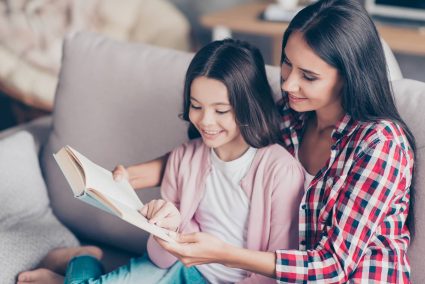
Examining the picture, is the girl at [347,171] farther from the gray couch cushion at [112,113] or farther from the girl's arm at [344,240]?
the gray couch cushion at [112,113]

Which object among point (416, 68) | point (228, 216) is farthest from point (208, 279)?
point (416, 68)

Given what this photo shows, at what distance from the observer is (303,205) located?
3.89ft

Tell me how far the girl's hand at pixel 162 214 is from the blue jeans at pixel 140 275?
0.16m

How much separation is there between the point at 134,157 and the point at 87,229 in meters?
0.27

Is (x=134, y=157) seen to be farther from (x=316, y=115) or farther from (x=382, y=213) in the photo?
(x=382, y=213)

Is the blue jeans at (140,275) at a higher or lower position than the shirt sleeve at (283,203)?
lower

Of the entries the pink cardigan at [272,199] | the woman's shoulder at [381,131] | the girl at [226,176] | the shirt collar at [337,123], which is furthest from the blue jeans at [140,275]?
the woman's shoulder at [381,131]

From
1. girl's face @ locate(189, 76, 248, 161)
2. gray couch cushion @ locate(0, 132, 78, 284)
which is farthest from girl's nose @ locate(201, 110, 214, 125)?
gray couch cushion @ locate(0, 132, 78, 284)

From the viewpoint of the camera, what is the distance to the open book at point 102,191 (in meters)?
1.00

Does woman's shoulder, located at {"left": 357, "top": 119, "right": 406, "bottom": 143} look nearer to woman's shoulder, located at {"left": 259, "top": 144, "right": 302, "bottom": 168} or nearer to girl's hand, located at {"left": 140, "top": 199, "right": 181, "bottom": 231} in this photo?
woman's shoulder, located at {"left": 259, "top": 144, "right": 302, "bottom": 168}

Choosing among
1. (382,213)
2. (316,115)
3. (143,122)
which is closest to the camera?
(382,213)

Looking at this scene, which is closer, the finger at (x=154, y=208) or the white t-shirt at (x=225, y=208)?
the finger at (x=154, y=208)

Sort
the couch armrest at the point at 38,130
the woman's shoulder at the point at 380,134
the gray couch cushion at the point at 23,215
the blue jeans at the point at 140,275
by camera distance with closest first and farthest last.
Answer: the woman's shoulder at the point at 380,134 → the blue jeans at the point at 140,275 → the gray couch cushion at the point at 23,215 → the couch armrest at the point at 38,130

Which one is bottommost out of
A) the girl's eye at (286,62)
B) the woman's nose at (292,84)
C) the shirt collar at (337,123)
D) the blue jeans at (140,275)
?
the blue jeans at (140,275)
